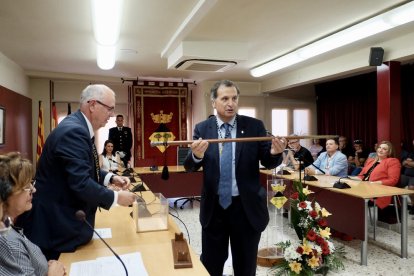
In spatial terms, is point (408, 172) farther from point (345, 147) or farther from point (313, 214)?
point (313, 214)

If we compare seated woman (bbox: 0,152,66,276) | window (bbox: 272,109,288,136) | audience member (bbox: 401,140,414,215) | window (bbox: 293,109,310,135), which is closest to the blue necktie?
seated woman (bbox: 0,152,66,276)

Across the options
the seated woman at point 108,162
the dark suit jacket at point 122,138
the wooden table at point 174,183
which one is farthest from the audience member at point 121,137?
the wooden table at point 174,183

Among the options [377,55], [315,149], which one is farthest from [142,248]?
[315,149]

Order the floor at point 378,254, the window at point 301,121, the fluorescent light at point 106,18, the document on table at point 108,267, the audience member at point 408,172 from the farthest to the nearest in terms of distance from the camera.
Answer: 1. the window at point 301,121
2. the audience member at point 408,172
3. the floor at point 378,254
4. the fluorescent light at point 106,18
5. the document on table at point 108,267

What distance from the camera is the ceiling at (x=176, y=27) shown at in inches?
118

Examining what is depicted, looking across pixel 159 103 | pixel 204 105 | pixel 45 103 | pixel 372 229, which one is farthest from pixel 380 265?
pixel 45 103

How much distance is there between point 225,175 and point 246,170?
11 cm

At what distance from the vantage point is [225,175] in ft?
5.48

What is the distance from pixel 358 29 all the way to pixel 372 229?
2.44 meters

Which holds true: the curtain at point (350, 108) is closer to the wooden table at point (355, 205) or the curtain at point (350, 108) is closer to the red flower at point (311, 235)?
the wooden table at point (355, 205)

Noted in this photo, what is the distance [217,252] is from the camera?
Answer: 1.74 m

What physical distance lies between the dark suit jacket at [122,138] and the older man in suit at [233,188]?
4986mm

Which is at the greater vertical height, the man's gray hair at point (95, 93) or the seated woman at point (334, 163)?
the man's gray hair at point (95, 93)

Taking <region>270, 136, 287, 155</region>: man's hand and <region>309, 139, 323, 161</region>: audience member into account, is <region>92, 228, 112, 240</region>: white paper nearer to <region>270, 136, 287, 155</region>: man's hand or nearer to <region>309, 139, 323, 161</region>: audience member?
<region>270, 136, 287, 155</region>: man's hand
